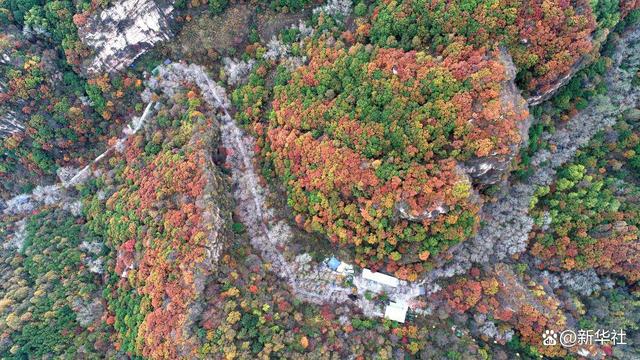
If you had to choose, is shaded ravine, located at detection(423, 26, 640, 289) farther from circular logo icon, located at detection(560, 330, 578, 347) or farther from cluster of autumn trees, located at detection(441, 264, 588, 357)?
circular logo icon, located at detection(560, 330, 578, 347)

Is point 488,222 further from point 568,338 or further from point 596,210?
point 568,338

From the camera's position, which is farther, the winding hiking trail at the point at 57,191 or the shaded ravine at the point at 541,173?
the winding hiking trail at the point at 57,191

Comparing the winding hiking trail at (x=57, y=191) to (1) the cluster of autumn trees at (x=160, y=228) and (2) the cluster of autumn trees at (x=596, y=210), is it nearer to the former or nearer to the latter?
(1) the cluster of autumn trees at (x=160, y=228)

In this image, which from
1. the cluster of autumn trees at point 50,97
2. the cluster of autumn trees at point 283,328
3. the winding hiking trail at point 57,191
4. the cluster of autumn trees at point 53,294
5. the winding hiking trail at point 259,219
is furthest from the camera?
the winding hiking trail at point 57,191

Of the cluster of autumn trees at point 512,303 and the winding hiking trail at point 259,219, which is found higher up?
the winding hiking trail at point 259,219

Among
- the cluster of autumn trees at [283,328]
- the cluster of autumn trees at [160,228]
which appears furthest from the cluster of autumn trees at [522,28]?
the cluster of autumn trees at [283,328]

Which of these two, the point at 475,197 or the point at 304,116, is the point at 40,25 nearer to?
the point at 304,116
